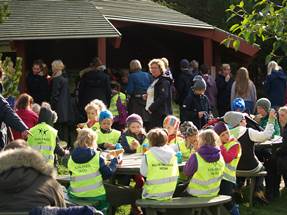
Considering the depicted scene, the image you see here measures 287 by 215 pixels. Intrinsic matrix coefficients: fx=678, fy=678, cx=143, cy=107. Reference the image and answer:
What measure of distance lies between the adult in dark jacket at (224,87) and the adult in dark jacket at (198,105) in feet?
10.3

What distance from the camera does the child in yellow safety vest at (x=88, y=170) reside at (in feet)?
24.7

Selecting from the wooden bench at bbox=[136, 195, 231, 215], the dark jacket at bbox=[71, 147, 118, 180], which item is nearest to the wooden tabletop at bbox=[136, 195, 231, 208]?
the wooden bench at bbox=[136, 195, 231, 215]

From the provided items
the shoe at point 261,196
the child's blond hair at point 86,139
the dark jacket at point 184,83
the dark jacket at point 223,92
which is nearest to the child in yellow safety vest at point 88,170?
the child's blond hair at point 86,139

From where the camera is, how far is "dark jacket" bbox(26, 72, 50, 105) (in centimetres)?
1339

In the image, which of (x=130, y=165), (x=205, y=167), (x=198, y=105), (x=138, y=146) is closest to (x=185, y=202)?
(x=205, y=167)

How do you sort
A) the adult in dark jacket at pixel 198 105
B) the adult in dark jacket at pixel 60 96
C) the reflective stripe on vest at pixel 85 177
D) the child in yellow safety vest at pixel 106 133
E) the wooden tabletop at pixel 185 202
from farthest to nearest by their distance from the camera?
the adult in dark jacket at pixel 60 96
the adult in dark jacket at pixel 198 105
the child in yellow safety vest at pixel 106 133
the reflective stripe on vest at pixel 85 177
the wooden tabletop at pixel 185 202

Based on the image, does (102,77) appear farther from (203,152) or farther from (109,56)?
(109,56)

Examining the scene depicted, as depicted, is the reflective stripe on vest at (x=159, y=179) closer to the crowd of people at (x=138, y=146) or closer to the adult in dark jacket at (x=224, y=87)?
the crowd of people at (x=138, y=146)

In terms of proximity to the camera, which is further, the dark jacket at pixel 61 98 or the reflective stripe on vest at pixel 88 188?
the dark jacket at pixel 61 98

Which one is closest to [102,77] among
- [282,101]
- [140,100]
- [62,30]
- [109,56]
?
[140,100]

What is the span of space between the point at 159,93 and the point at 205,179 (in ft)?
12.4

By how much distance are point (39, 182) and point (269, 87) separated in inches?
385

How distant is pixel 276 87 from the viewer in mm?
14008

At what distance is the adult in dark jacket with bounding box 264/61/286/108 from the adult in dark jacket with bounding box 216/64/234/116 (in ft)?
3.33
